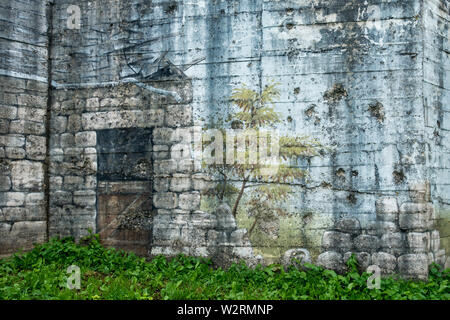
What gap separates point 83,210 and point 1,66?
2324mm

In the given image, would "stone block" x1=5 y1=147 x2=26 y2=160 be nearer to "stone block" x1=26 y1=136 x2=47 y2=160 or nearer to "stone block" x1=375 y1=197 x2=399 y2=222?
"stone block" x1=26 y1=136 x2=47 y2=160

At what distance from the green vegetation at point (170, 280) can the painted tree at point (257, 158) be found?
31.6 inches

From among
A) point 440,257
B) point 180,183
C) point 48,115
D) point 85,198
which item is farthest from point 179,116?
point 440,257

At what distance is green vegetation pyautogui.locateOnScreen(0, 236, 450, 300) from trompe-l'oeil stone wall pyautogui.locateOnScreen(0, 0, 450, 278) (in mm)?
236

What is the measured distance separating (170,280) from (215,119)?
2147mm

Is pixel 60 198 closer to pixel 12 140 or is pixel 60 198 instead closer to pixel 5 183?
pixel 5 183

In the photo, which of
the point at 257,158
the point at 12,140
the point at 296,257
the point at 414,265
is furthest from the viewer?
the point at 12,140

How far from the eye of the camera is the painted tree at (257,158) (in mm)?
5620

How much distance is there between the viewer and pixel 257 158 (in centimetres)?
572

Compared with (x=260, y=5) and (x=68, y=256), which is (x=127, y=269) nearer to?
(x=68, y=256)

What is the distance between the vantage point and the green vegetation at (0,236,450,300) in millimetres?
4742

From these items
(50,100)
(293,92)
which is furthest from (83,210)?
(293,92)

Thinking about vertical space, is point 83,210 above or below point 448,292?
above

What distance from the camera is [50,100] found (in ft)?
21.6
